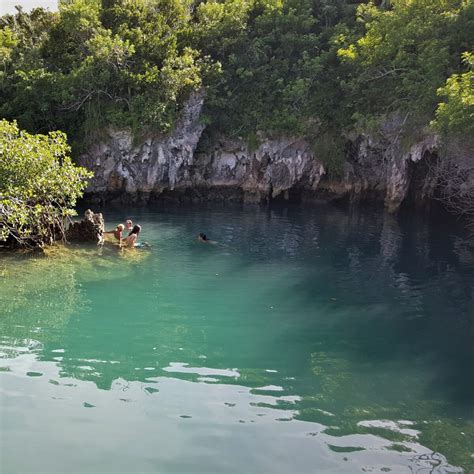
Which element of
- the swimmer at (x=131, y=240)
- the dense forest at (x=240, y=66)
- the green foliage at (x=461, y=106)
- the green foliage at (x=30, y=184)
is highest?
the dense forest at (x=240, y=66)

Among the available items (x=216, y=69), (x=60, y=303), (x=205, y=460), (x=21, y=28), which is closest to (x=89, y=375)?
(x=205, y=460)

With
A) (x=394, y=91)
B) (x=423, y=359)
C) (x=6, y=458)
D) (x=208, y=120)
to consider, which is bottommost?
(x=6, y=458)

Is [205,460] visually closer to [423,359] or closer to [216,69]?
[423,359]

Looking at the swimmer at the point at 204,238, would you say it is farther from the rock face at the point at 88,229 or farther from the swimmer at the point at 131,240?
the rock face at the point at 88,229

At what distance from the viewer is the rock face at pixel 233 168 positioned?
2764 cm

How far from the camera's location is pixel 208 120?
28672 millimetres

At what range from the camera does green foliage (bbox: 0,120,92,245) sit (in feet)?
50.1

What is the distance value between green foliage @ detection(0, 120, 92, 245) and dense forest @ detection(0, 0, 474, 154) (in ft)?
34.4

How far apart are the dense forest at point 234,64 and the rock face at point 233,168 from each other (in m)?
0.89

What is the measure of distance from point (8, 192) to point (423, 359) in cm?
1261

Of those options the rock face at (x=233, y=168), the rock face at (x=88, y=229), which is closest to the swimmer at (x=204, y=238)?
the rock face at (x=88, y=229)

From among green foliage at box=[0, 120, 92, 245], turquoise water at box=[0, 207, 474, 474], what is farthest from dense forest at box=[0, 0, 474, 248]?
turquoise water at box=[0, 207, 474, 474]

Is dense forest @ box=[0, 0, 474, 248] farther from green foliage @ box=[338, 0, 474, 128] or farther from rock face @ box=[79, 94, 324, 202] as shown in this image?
rock face @ box=[79, 94, 324, 202]

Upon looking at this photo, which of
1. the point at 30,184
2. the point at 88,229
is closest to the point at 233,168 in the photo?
the point at 88,229
